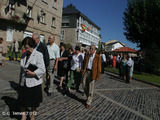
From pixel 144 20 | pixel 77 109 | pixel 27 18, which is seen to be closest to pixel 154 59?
pixel 144 20

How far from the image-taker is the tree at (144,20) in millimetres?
16141

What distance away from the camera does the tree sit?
16.1 m

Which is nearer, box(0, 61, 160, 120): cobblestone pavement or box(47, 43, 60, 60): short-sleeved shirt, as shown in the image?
box(0, 61, 160, 120): cobblestone pavement

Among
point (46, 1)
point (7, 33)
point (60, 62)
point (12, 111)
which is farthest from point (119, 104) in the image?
point (46, 1)

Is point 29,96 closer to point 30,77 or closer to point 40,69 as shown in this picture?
point 30,77

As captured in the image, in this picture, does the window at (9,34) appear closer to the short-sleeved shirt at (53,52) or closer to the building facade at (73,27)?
the short-sleeved shirt at (53,52)

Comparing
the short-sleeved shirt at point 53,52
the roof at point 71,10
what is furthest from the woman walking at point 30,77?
the roof at point 71,10

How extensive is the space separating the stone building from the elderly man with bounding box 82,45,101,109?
15.0 metres

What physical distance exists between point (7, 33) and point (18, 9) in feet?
11.4

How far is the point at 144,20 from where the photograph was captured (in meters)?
17.2

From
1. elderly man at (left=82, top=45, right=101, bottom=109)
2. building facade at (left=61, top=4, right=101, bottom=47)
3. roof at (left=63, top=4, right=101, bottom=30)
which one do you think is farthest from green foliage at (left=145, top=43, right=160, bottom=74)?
roof at (left=63, top=4, right=101, bottom=30)

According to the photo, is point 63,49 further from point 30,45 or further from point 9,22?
point 9,22

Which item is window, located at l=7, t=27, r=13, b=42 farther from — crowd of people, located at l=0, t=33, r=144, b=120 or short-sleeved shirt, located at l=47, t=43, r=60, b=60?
short-sleeved shirt, located at l=47, t=43, r=60, b=60

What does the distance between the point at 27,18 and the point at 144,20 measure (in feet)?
52.5
